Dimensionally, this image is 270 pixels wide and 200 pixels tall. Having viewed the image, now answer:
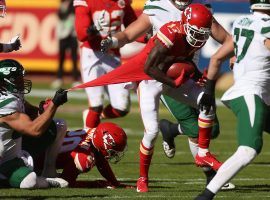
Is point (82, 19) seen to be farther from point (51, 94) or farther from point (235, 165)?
point (51, 94)

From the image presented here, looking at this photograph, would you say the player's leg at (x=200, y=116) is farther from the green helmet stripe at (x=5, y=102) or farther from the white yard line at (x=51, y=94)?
the white yard line at (x=51, y=94)

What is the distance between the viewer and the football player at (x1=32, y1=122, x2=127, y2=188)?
8117 millimetres

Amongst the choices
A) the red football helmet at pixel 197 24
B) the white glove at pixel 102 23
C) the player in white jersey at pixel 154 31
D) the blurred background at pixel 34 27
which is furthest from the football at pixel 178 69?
the blurred background at pixel 34 27

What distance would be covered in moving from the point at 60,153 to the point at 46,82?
42.7 ft

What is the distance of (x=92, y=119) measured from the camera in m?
11.0

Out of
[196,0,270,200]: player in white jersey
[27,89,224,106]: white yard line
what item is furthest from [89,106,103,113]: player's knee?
[27,89,224,106]: white yard line

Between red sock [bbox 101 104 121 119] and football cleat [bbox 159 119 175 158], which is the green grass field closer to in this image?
football cleat [bbox 159 119 175 158]

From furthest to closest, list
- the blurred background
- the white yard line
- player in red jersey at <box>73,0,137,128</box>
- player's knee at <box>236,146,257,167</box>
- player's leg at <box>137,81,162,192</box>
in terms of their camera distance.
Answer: the blurred background, the white yard line, player in red jersey at <box>73,0,137,128</box>, player's leg at <box>137,81,162,192</box>, player's knee at <box>236,146,257,167</box>

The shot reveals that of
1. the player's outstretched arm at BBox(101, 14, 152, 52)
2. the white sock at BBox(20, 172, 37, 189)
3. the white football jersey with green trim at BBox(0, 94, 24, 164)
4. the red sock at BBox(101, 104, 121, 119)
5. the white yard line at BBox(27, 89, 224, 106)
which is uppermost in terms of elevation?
the player's outstretched arm at BBox(101, 14, 152, 52)

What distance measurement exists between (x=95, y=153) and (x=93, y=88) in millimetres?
2889

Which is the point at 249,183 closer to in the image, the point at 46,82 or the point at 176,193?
the point at 176,193

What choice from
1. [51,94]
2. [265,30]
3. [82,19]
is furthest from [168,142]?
[51,94]

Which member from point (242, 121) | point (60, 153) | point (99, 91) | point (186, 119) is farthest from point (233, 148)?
point (242, 121)

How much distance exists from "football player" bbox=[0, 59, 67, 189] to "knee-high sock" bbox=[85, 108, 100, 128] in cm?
279
